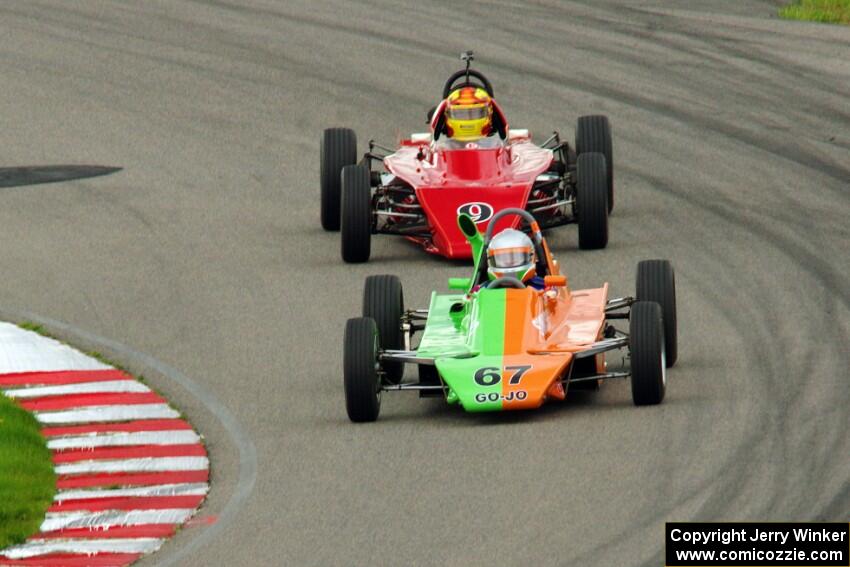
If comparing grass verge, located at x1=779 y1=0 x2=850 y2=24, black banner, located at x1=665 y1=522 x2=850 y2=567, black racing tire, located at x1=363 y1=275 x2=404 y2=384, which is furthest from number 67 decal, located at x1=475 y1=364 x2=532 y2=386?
grass verge, located at x1=779 y1=0 x2=850 y2=24

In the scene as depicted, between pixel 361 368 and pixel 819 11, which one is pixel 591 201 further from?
pixel 819 11

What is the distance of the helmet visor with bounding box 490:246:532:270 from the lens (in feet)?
54.2

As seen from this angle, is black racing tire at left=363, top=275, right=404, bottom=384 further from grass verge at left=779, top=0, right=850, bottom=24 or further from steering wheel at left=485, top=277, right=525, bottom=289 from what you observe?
grass verge at left=779, top=0, right=850, bottom=24

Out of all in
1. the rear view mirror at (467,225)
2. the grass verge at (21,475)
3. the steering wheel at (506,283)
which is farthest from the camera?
the rear view mirror at (467,225)

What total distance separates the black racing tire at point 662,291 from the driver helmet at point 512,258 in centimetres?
89

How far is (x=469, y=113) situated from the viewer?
72.0 feet

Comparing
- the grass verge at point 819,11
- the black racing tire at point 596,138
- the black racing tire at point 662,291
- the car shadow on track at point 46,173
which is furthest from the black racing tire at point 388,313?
the grass verge at point 819,11

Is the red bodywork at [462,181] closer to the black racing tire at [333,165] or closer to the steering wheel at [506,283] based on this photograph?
the black racing tire at [333,165]

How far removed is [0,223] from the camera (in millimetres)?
23062

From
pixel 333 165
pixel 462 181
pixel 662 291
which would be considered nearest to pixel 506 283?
pixel 662 291

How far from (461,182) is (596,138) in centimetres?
218

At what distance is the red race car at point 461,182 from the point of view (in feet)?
68.3

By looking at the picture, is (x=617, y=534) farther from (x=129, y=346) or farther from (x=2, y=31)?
(x=2, y=31)

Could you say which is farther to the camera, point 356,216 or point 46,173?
point 46,173
